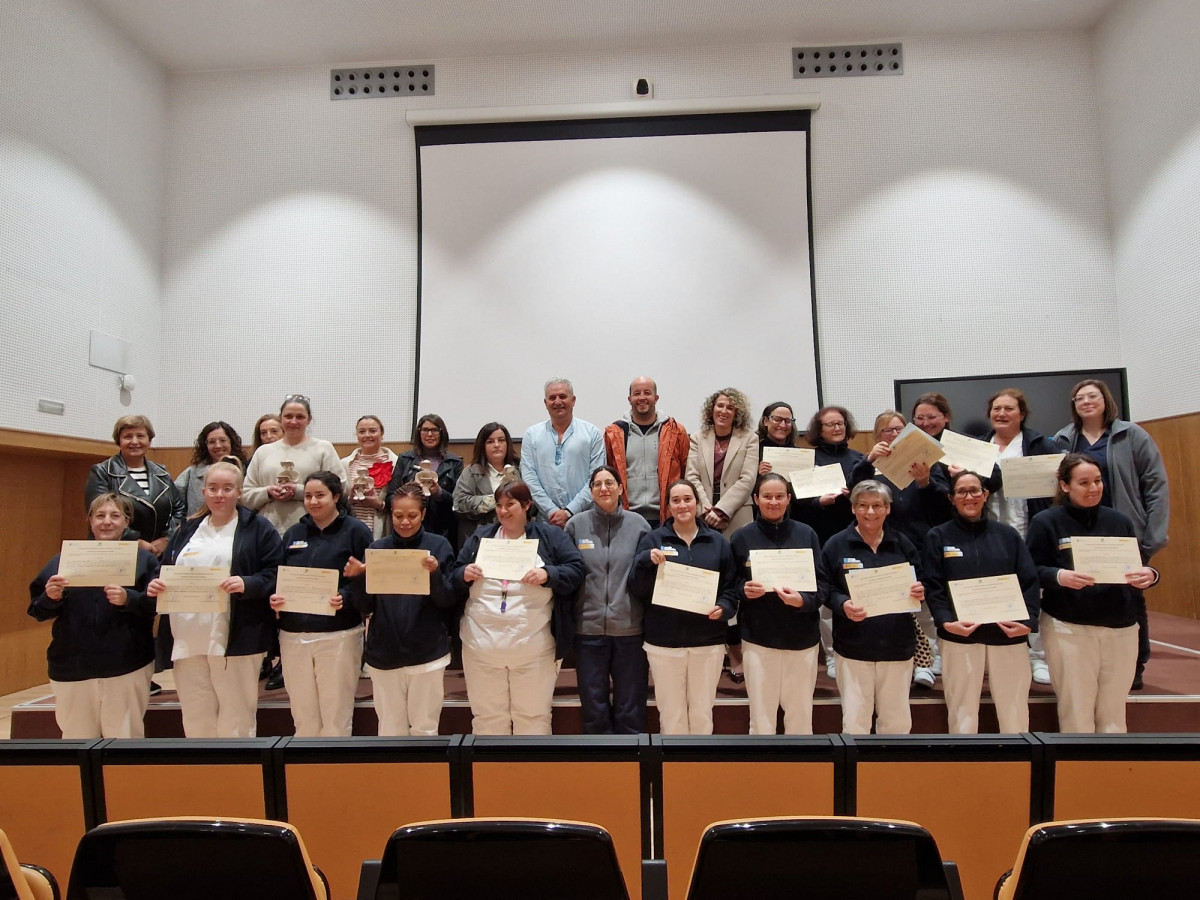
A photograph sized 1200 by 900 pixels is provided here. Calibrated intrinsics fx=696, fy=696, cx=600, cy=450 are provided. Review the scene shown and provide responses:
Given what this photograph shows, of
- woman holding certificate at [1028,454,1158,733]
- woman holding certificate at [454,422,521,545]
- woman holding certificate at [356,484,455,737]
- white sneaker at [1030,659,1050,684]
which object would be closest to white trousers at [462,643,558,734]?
woman holding certificate at [356,484,455,737]

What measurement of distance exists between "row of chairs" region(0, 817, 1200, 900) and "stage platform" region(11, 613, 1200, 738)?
7.84ft

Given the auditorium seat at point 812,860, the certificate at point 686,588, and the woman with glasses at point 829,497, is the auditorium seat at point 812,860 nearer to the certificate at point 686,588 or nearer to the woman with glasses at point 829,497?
the certificate at point 686,588

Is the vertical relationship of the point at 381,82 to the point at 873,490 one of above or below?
above

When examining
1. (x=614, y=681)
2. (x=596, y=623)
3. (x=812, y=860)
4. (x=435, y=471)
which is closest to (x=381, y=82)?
(x=435, y=471)

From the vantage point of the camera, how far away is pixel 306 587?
A: 3182 millimetres

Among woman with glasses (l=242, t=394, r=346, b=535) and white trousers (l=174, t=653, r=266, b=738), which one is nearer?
white trousers (l=174, t=653, r=266, b=738)

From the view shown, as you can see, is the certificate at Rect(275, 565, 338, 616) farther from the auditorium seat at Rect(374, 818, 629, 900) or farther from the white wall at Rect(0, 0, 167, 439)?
the white wall at Rect(0, 0, 167, 439)

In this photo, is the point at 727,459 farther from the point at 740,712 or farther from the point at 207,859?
the point at 207,859

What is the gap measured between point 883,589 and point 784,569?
43 centimetres

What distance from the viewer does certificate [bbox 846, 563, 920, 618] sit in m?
3.04

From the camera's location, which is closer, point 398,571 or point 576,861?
point 576,861

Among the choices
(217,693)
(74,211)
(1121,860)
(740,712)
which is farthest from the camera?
(74,211)

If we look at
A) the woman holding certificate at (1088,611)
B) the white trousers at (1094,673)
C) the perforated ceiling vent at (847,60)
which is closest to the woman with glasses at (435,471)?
the woman holding certificate at (1088,611)

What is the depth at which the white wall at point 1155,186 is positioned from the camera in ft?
18.5
